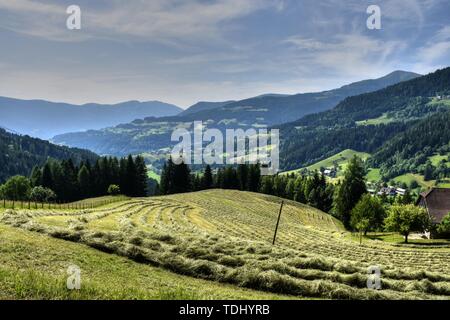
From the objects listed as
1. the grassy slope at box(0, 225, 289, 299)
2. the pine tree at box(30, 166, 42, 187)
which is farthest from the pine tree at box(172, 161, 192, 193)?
the grassy slope at box(0, 225, 289, 299)

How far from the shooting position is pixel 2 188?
121 m

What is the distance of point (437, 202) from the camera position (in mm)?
92750

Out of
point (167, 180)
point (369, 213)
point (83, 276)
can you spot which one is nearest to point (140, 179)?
point (167, 180)

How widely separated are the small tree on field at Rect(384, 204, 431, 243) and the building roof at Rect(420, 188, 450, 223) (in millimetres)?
17513

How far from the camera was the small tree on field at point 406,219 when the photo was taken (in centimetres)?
7131

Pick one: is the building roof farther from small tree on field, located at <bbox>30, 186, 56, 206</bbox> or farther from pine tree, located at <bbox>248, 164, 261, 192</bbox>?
small tree on field, located at <bbox>30, 186, 56, 206</bbox>

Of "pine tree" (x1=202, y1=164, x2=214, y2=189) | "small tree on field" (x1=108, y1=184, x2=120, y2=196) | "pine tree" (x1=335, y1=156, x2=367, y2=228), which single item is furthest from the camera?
"pine tree" (x1=202, y1=164, x2=214, y2=189)

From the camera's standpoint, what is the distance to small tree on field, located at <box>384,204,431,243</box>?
234ft

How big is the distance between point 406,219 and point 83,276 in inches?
2520

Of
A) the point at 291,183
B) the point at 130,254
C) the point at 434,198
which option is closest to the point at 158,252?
the point at 130,254

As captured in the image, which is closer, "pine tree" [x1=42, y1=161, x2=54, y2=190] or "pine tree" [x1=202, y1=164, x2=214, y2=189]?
"pine tree" [x1=42, y1=161, x2=54, y2=190]

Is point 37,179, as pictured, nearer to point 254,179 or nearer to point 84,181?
point 84,181

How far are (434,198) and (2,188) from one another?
11685 centimetres
